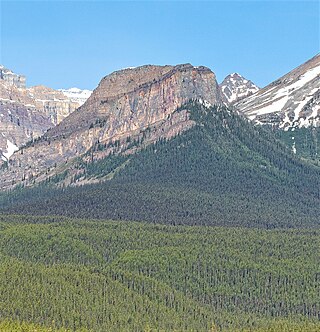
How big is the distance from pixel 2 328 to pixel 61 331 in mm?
12081

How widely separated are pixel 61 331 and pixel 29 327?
20.4 feet

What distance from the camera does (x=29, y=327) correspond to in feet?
644

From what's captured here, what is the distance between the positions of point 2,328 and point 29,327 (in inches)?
235

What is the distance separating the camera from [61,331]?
199875 mm

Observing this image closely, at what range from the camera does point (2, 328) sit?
192 m
